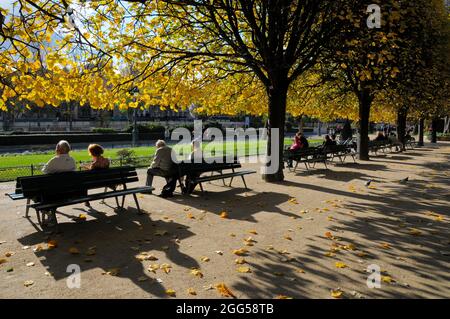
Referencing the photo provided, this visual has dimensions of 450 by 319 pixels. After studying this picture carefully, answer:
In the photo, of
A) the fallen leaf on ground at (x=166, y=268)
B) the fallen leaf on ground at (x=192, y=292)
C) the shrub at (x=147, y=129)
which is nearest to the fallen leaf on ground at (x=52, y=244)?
the fallen leaf on ground at (x=166, y=268)

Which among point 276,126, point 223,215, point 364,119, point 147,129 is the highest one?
point 364,119

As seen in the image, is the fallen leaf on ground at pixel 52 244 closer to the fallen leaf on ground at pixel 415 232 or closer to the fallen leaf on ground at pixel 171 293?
the fallen leaf on ground at pixel 171 293

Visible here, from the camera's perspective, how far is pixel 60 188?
666 centimetres

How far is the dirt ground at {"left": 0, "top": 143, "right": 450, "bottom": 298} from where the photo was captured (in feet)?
14.3

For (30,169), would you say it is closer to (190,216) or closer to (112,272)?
(190,216)

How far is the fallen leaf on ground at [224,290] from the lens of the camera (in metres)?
4.16

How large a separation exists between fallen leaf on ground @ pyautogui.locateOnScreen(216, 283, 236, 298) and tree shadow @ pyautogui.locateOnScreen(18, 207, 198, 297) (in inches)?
23.8

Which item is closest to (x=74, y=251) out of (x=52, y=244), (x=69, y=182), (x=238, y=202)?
(x=52, y=244)

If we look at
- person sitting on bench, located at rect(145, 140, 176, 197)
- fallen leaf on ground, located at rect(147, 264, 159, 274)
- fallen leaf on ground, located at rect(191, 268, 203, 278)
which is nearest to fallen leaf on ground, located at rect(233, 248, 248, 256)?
fallen leaf on ground, located at rect(191, 268, 203, 278)

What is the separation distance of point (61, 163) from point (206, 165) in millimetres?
3674

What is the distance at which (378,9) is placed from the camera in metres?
10.2

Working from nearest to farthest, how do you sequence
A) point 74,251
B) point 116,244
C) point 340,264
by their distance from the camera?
point 340,264 < point 74,251 < point 116,244

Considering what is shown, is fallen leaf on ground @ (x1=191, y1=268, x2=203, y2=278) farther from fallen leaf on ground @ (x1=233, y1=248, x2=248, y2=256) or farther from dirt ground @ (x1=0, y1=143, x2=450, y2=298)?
fallen leaf on ground @ (x1=233, y1=248, x2=248, y2=256)
